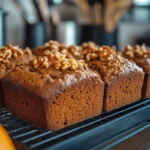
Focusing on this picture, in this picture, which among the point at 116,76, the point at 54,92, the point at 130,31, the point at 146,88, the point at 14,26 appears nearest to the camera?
the point at 54,92

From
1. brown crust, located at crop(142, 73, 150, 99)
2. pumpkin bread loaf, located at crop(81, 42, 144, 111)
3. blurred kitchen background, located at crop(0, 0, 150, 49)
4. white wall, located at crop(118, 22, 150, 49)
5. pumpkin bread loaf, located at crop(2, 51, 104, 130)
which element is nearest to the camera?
pumpkin bread loaf, located at crop(2, 51, 104, 130)

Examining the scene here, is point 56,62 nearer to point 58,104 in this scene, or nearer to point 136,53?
point 58,104

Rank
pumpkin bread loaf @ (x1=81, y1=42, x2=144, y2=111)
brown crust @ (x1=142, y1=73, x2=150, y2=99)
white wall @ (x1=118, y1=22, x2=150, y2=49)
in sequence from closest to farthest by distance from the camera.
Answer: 1. pumpkin bread loaf @ (x1=81, y1=42, x2=144, y2=111)
2. brown crust @ (x1=142, y1=73, x2=150, y2=99)
3. white wall @ (x1=118, y1=22, x2=150, y2=49)

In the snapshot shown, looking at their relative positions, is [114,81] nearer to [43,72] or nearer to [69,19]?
[43,72]

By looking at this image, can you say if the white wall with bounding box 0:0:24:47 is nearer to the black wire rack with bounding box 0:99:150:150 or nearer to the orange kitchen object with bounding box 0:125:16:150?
the black wire rack with bounding box 0:99:150:150

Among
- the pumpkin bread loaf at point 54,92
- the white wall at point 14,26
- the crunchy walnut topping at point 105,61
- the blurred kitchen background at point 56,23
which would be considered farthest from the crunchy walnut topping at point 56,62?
the white wall at point 14,26

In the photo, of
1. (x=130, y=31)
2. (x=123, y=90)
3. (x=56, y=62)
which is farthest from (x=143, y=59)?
(x=130, y=31)

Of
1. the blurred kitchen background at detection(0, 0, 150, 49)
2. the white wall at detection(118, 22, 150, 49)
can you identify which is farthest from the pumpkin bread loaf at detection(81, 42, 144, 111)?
the white wall at detection(118, 22, 150, 49)
